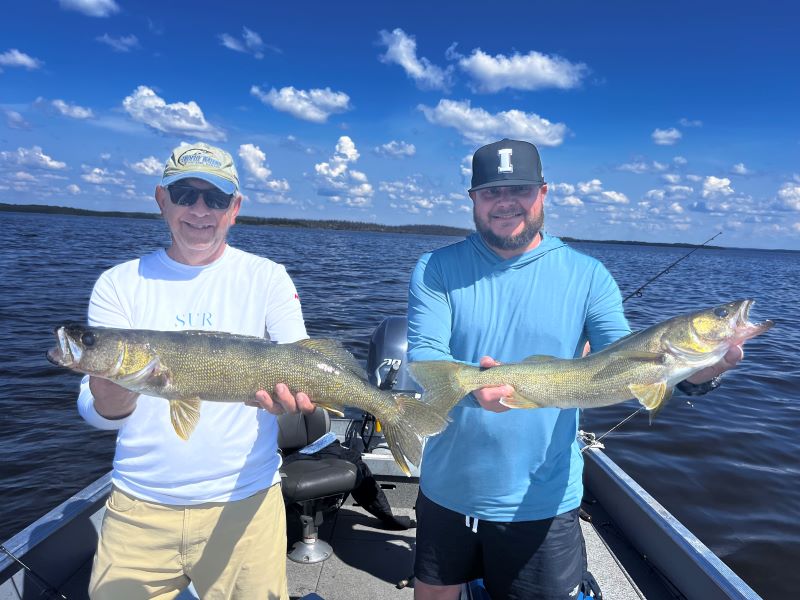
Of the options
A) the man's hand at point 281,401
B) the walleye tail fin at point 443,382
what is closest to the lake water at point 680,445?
the walleye tail fin at point 443,382

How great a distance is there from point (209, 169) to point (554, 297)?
233cm

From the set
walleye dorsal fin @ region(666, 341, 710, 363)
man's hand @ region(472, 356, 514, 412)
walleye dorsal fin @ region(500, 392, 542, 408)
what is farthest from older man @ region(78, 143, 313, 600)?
walleye dorsal fin @ region(666, 341, 710, 363)

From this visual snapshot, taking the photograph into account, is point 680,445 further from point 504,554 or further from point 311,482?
point 504,554

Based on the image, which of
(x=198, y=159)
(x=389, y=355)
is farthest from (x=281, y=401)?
(x=389, y=355)

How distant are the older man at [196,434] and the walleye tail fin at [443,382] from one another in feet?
2.46

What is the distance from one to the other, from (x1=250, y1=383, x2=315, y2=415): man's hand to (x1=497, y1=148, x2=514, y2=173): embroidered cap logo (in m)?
1.95

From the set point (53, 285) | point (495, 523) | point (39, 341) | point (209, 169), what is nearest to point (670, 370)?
point (495, 523)

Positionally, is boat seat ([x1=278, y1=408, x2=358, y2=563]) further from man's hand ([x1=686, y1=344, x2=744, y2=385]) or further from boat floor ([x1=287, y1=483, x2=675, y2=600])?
man's hand ([x1=686, y1=344, x2=744, y2=385])

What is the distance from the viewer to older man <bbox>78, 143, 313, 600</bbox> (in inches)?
124

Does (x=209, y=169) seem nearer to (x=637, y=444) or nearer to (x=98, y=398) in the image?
(x=98, y=398)

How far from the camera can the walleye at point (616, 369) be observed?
10.9 ft

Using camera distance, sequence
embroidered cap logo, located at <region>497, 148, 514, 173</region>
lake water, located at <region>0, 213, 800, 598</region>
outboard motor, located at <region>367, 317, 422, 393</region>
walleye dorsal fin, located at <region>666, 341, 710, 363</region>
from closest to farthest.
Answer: walleye dorsal fin, located at <region>666, 341, 710, 363</region> < embroidered cap logo, located at <region>497, 148, 514, 173</region> < outboard motor, located at <region>367, 317, 422, 393</region> < lake water, located at <region>0, 213, 800, 598</region>

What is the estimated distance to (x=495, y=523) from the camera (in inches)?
135

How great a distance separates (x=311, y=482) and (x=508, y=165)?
11.9 ft
